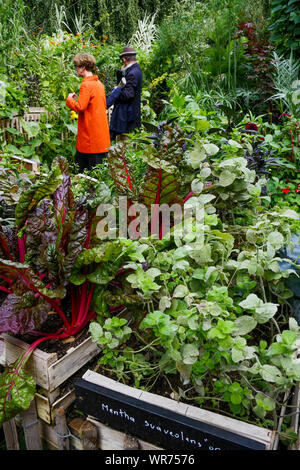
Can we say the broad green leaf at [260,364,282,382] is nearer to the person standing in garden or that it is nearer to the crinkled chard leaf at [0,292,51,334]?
the crinkled chard leaf at [0,292,51,334]

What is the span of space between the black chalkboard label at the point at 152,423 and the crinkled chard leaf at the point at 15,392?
0.15 metres

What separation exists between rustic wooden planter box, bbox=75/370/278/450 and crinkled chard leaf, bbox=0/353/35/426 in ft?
0.49

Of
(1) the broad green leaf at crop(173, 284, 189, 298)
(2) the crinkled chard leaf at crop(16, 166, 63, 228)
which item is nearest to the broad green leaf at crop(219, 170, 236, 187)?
(1) the broad green leaf at crop(173, 284, 189, 298)

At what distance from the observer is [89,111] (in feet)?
13.6

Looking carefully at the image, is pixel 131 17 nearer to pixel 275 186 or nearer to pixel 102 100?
pixel 102 100

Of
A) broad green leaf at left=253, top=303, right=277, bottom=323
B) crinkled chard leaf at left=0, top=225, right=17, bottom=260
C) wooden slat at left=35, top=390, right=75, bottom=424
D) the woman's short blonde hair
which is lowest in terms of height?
wooden slat at left=35, top=390, right=75, bottom=424

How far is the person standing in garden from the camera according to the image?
405cm

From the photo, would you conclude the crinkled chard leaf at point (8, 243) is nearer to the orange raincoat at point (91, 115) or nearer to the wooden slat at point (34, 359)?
the wooden slat at point (34, 359)

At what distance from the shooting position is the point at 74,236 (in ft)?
4.40

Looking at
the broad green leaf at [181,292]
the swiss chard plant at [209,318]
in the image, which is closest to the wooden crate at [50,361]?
the swiss chard plant at [209,318]

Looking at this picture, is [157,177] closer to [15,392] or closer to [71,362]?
[71,362]
